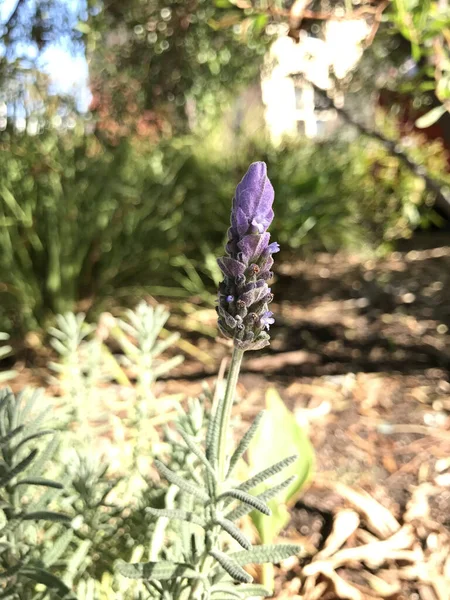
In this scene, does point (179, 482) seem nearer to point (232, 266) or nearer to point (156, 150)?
point (232, 266)

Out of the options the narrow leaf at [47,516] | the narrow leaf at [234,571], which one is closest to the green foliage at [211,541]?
the narrow leaf at [234,571]

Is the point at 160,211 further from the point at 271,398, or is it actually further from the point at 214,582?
the point at 214,582

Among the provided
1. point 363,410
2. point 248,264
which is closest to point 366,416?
point 363,410

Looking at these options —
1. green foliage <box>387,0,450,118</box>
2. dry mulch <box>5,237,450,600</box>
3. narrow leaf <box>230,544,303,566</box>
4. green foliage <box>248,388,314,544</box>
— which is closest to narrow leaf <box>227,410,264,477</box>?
narrow leaf <box>230,544,303,566</box>

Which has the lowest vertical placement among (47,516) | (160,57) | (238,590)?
(238,590)

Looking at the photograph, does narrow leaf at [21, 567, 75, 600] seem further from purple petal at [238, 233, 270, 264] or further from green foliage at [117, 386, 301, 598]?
purple petal at [238, 233, 270, 264]

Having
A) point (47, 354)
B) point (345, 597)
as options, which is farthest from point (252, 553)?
point (47, 354)
